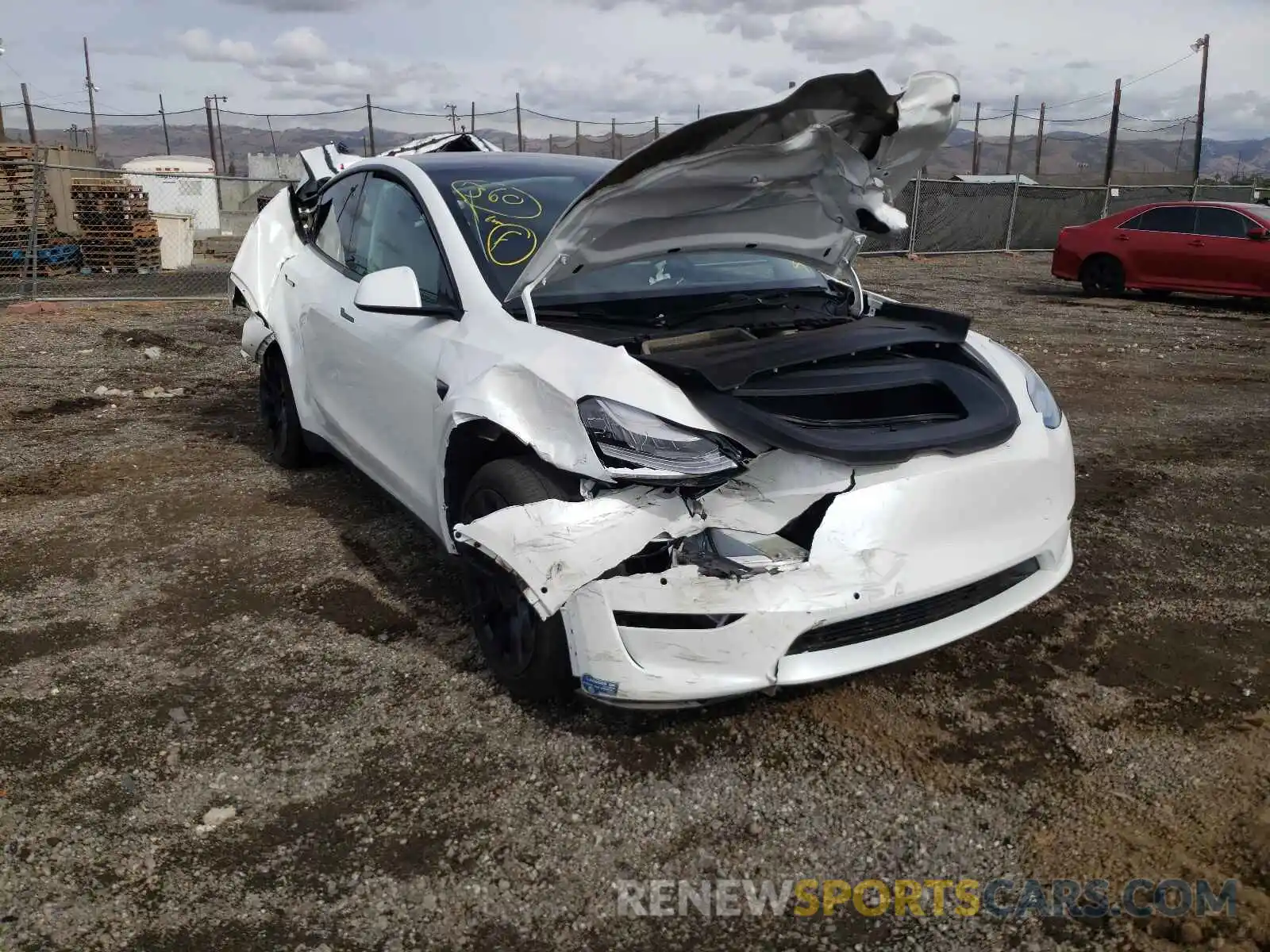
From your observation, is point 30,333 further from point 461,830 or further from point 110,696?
point 461,830

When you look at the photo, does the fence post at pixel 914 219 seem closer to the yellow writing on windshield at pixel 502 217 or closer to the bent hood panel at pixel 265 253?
the bent hood panel at pixel 265 253

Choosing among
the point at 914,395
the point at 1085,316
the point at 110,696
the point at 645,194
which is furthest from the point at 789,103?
the point at 1085,316

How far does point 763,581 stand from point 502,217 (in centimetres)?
192

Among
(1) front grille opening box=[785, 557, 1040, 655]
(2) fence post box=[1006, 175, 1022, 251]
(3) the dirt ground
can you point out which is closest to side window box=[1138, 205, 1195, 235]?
(2) fence post box=[1006, 175, 1022, 251]

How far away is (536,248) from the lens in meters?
3.52

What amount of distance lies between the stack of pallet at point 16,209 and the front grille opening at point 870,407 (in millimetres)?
14298

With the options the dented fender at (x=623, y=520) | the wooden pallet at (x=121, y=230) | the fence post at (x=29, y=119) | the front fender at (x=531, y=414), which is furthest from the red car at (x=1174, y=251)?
the fence post at (x=29, y=119)

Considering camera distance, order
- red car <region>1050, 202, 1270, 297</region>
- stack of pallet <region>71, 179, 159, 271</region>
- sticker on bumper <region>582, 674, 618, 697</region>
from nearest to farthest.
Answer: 1. sticker on bumper <region>582, 674, 618, 697</region>
2. red car <region>1050, 202, 1270, 297</region>
3. stack of pallet <region>71, 179, 159, 271</region>

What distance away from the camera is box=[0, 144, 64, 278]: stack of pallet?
558 inches

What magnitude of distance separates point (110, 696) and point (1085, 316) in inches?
460

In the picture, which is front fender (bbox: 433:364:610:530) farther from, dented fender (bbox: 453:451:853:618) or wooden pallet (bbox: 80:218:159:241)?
wooden pallet (bbox: 80:218:159:241)

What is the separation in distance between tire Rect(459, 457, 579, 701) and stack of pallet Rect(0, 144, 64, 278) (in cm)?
1360

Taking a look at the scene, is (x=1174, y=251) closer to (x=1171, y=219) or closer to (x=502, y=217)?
(x=1171, y=219)

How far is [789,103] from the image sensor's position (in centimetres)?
273
